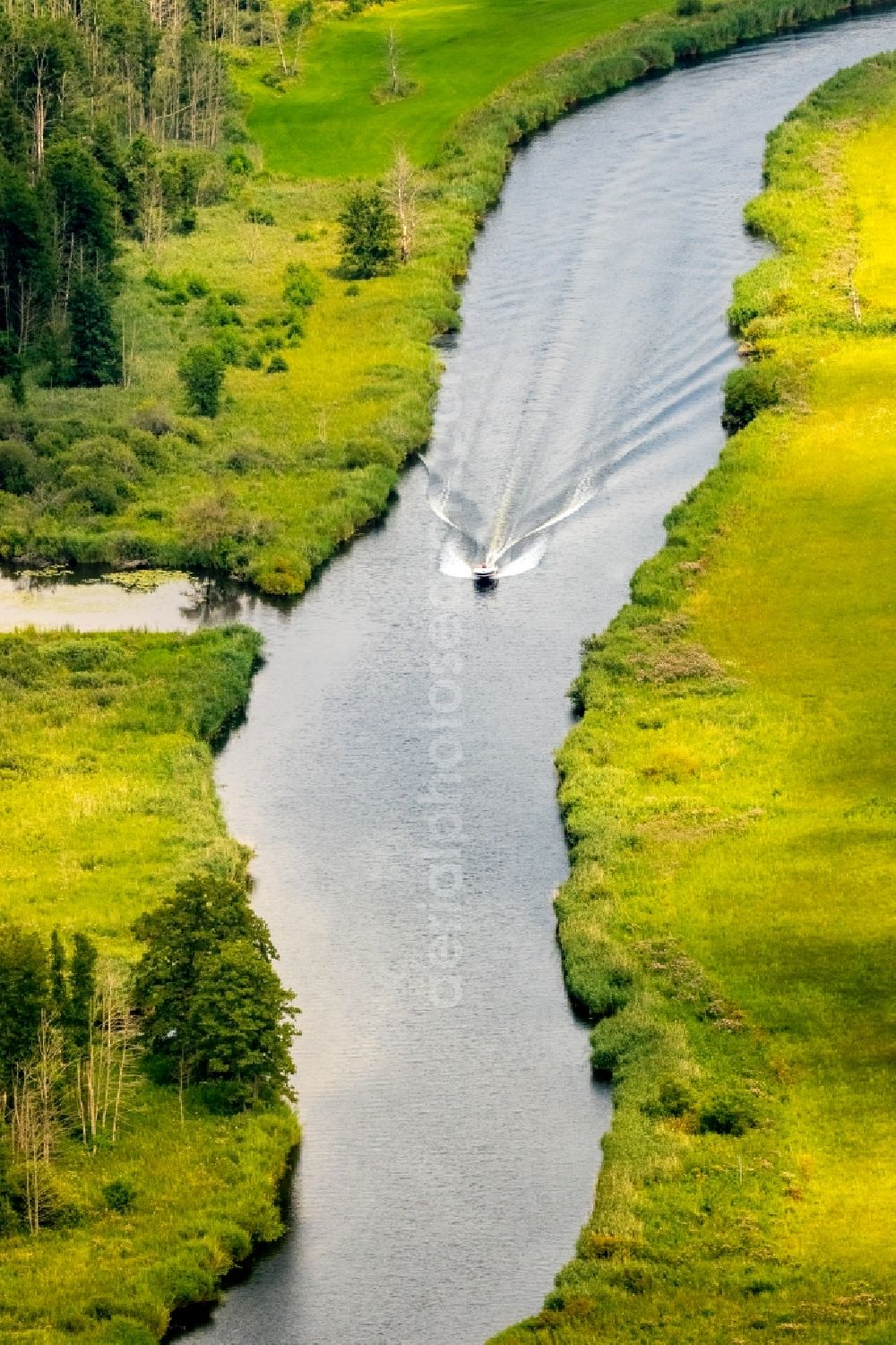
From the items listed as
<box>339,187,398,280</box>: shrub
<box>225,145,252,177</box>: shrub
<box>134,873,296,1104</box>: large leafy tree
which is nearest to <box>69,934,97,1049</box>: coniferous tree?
<box>134,873,296,1104</box>: large leafy tree

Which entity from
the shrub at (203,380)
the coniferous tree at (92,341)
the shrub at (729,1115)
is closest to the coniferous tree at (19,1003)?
the shrub at (729,1115)

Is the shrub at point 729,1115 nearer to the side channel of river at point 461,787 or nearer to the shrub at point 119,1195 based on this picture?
the side channel of river at point 461,787

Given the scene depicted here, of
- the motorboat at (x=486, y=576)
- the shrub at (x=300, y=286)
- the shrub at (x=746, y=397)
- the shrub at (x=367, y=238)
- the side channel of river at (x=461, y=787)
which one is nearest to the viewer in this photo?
the side channel of river at (x=461, y=787)

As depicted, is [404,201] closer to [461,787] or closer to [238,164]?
[238,164]

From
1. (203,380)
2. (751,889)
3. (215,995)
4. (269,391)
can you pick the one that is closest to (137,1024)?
(215,995)

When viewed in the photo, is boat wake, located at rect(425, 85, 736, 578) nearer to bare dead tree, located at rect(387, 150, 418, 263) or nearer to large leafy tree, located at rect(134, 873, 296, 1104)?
bare dead tree, located at rect(387, 150, 418, 263)

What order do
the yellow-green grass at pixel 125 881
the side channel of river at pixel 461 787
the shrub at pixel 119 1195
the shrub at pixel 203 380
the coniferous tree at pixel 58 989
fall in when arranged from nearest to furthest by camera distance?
the yellow-green grass at pixel 125 881 → the shrub at pixel 119 1195 → the side channel of river at pixel 461 787 → the coniferous tree at pixel 58 989 → the shrub at pixel 203 380
